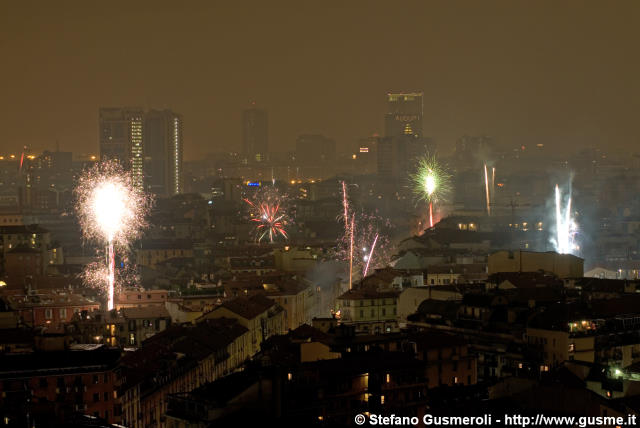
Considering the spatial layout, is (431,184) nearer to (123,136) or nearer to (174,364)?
(174,364)

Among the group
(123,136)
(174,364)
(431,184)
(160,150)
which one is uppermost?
(123,136)

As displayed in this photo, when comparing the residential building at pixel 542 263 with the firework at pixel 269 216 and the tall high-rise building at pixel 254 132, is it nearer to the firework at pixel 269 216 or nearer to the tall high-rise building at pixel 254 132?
the firework at pixel 269 216

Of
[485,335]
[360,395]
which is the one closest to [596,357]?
[485,335]

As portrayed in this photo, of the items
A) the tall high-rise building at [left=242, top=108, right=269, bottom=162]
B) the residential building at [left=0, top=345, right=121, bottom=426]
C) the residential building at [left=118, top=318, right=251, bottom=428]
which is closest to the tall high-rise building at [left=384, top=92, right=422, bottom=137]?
the tall high-rise building at [left=242, top=108, right=269, bottom=162]

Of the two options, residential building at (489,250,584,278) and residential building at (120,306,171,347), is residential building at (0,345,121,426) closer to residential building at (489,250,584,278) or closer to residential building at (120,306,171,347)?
residential building at (120,306,171,347)

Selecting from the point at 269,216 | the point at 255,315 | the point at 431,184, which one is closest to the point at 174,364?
the point at 255,315

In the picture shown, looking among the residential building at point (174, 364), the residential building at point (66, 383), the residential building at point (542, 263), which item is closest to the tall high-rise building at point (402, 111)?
the residential building at point (542, 263)

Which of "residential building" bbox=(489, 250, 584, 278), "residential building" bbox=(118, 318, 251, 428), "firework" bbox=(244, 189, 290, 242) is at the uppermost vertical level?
"firework" bbox=(244, 189, 290, 242)
